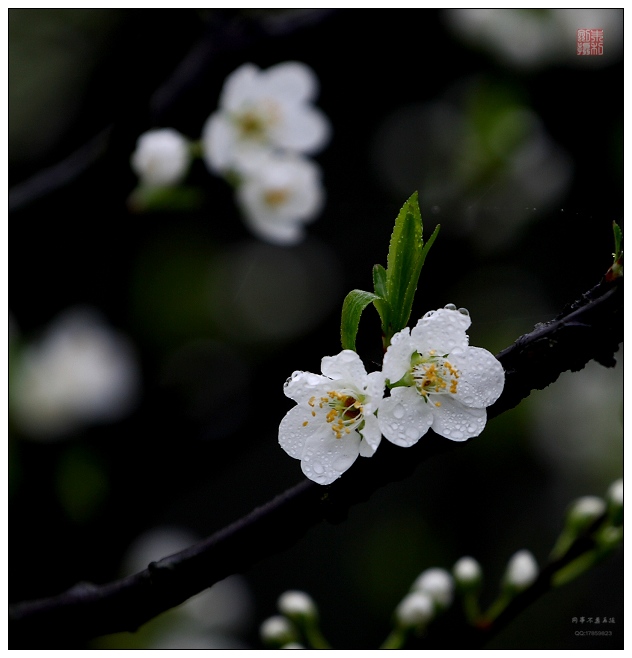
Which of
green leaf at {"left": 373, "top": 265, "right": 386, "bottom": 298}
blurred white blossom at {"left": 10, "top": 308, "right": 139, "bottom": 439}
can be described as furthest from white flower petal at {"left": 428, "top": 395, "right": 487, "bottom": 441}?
blurred white blossom at {"left": 10, "top": 308, "right": 139, "bottom": 439}

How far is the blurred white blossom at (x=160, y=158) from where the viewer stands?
1.21 m

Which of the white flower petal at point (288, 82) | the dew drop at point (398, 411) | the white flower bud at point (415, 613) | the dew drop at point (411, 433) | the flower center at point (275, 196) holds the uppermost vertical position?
the white flower petal at point (288, 82)

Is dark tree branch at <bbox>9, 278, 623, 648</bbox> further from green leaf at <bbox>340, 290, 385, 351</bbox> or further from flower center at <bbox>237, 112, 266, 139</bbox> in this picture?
flower center at <bbox>237, 112, 266, 139</bbox>

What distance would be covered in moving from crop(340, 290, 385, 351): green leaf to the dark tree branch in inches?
3.6

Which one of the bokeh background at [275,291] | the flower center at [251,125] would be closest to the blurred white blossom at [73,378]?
the bokeh background at [275,291]

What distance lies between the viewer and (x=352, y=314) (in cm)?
63

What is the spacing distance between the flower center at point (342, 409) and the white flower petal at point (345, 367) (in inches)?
0.8

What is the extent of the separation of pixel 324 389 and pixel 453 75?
1171 mm

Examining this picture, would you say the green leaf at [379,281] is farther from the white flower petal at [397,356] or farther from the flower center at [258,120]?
the flower center at [258,120]

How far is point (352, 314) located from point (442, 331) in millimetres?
90

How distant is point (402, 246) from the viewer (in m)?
0.65
